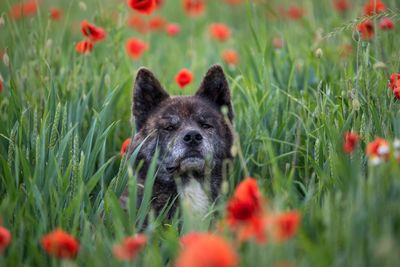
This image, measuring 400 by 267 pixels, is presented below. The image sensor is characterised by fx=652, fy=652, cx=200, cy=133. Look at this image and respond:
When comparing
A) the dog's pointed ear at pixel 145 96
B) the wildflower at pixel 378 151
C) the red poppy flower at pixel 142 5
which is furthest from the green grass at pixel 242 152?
the red poppy flower at pixel 142 5

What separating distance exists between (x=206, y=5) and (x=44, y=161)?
741 cm

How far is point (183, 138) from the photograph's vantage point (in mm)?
4738

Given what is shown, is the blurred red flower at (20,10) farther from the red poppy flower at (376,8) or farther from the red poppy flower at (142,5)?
the red poppy flower at (376,8)

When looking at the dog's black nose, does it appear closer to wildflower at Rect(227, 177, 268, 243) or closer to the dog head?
the dog head

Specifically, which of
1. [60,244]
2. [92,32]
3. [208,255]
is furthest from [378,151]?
[92,32]

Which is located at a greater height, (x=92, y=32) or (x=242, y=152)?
(x=92, y=32)

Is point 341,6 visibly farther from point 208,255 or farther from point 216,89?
point 208,255

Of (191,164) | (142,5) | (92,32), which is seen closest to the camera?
(191,164)

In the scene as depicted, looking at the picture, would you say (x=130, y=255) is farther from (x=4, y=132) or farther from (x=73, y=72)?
(x=73, y=72)

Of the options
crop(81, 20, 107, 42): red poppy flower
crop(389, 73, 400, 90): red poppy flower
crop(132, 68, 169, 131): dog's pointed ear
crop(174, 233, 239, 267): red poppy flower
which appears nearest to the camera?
crop(174, 233, 239, 267): red poppy flower

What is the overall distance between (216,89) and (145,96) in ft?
1.90

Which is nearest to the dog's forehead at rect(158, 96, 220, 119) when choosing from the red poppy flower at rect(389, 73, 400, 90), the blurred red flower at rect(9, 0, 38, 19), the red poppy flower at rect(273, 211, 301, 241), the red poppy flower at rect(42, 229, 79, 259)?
the blurred red flower at rect(9, 0, 38, 19)

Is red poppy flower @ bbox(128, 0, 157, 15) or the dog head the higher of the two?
red poppy flower @ bbox(128, 0, 157, 15)

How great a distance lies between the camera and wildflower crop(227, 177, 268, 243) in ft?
8.00
